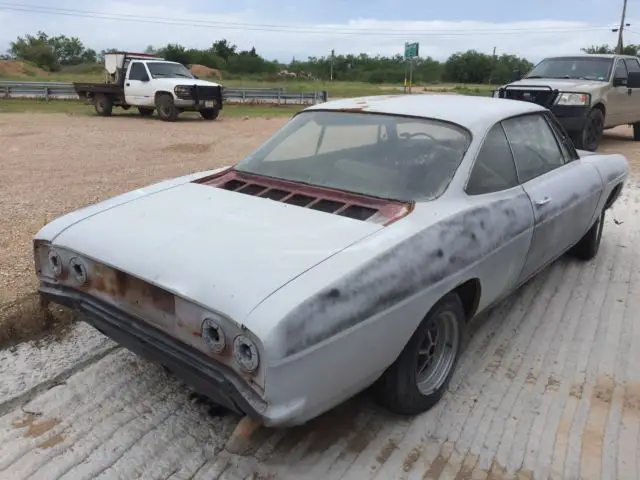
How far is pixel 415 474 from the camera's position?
2.51m

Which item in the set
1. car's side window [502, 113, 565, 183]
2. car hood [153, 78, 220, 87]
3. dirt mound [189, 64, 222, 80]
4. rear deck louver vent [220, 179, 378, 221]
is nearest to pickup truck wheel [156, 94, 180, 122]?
car hood [153, 78, 220, 87]

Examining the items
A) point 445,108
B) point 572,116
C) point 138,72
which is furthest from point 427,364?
point 138,72

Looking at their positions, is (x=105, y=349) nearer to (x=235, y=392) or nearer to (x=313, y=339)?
(x=235, y=392)

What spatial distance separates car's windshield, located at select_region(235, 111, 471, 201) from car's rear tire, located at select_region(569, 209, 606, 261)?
7.48ft

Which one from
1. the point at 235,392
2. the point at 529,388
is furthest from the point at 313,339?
the point at 529,388

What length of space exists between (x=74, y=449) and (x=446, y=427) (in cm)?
170

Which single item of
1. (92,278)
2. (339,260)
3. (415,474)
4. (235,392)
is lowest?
(415,474)

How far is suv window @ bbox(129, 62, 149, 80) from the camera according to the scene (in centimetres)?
1664

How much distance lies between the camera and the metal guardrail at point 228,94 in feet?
72.5

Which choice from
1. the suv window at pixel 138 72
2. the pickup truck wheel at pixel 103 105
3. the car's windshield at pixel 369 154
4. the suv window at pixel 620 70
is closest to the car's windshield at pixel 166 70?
the suv window at pixel 138 72

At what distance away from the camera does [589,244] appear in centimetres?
508

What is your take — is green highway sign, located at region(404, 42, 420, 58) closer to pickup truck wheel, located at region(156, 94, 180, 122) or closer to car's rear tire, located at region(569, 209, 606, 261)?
pickup truck wheel, located at region(156, 94, 180, 122)

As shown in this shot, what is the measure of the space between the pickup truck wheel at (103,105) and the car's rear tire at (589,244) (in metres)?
15.4

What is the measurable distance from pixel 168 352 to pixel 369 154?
161 cm
